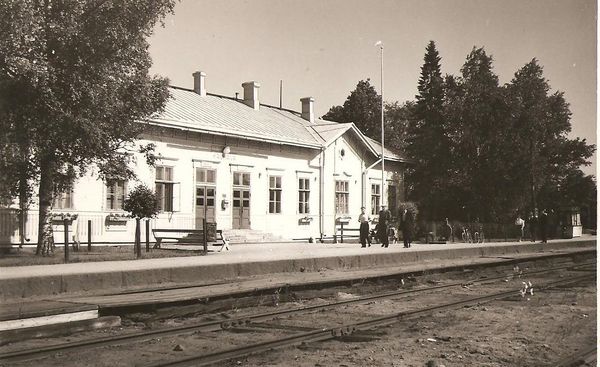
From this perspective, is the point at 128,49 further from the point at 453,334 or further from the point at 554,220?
the point at 554,220

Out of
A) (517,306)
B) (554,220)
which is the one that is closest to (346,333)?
(517,306)

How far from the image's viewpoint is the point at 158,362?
5.54 meters

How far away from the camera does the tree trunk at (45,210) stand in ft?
47.8

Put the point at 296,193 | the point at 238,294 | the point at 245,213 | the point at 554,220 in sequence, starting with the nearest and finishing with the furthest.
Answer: the point at 238,294
the point at 245,213
the point at 296,193
the point at 554,220

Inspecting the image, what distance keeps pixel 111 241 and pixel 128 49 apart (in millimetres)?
8275

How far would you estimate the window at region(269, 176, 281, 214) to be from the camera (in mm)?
25547

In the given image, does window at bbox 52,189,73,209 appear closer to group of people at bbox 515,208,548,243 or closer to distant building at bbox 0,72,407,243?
distant building at bbox 0,72,407,243

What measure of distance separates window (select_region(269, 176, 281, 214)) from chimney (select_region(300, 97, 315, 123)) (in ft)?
22.2

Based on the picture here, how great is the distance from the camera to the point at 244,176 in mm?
24438

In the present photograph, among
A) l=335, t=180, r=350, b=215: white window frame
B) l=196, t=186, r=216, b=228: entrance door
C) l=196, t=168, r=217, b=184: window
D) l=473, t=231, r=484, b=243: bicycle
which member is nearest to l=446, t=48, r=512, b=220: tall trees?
l=473, t=231, r=484, b=243: bicycle

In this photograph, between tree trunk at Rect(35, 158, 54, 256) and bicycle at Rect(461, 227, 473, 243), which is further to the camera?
bicycle at Rect(461, 227, 473, 243)

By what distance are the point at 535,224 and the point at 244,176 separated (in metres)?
13.1

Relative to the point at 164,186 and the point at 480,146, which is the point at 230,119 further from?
the point at 480,146

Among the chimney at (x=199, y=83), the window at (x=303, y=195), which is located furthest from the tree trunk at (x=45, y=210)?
the window at (x=303, y=195)
